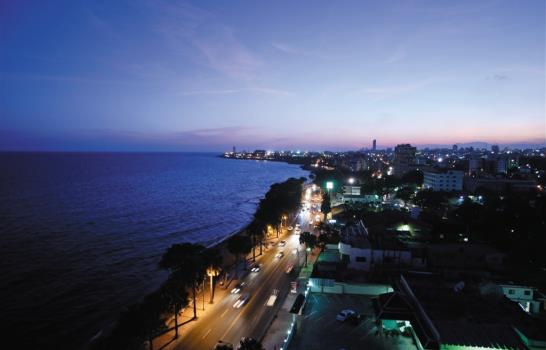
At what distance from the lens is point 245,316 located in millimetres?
20969

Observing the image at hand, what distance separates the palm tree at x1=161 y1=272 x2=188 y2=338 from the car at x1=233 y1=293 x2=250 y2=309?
156 inches

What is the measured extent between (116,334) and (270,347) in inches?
296

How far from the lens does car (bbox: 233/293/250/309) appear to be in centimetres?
2244

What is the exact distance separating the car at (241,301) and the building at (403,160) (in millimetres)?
94412

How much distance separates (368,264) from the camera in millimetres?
25516

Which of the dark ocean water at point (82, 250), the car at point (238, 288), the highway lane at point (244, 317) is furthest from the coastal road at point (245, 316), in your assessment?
the dark ocean water at point (82, 250)

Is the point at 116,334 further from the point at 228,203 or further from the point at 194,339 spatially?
the point at 228,203

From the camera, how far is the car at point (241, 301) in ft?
73.6

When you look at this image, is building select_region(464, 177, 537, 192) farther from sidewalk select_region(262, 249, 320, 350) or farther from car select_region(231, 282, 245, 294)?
car select_region(231, 282, 245, 294)

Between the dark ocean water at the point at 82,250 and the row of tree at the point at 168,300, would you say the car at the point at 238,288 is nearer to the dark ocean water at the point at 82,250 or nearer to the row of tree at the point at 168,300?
the row of tree at the point at 168,300

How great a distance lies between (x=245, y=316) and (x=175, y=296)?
4.61 metres

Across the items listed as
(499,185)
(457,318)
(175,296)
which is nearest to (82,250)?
(175,296)

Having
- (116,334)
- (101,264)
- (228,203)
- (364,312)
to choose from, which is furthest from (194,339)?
(228,203)

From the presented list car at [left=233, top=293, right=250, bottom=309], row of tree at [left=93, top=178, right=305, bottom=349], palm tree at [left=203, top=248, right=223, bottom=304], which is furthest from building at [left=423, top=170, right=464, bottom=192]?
palm tree at [left=203, top=248, right=223, bottom=304]
